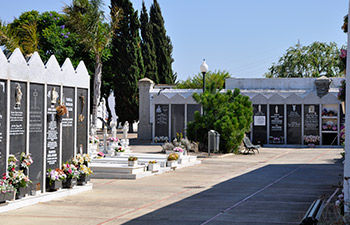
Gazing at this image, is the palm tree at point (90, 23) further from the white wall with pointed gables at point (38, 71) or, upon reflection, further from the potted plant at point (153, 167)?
the white wall with pointed gables at point (38, 71)

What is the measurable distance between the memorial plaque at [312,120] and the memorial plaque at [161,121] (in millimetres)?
9350

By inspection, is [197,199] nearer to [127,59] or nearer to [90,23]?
[90,23]

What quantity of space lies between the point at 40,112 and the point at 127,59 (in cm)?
3930

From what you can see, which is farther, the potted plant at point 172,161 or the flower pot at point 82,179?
the potted plant at point 172,161

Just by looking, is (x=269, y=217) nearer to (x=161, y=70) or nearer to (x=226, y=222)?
(x=226, y=222)

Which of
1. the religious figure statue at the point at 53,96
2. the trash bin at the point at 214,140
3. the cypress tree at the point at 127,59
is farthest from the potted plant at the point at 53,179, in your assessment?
the cypress tree at the point at 127,59

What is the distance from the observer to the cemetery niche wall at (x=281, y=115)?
37.4 metres

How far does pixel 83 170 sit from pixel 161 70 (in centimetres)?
4740

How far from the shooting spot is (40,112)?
13180 millimetres

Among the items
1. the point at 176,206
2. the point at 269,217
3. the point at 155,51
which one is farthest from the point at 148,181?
the point at 155,51

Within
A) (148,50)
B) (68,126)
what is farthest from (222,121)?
(148,50)

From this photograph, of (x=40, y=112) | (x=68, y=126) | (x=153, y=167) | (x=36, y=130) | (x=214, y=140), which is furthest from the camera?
(x=214, y=140)

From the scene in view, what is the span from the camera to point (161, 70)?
61.9 metres

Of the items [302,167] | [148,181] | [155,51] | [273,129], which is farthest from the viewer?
[155,51]
